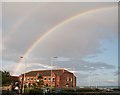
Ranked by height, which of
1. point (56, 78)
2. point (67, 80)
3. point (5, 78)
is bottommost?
point (67, 80)

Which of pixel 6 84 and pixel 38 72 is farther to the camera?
pixel 38 72

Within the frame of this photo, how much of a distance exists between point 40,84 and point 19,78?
33.1 meters

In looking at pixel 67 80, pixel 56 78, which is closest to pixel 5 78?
pixel 56 78

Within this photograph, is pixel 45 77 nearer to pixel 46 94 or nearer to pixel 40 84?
pixel 40 84

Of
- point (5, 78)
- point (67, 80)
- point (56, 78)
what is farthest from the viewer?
point (67, 80)

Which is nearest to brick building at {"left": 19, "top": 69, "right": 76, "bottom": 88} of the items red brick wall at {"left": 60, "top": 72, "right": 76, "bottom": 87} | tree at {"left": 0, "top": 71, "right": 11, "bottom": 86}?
red brick wall at {"left": 60, "top": 72, "right": 76, "bottom": 87}

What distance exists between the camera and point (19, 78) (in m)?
112

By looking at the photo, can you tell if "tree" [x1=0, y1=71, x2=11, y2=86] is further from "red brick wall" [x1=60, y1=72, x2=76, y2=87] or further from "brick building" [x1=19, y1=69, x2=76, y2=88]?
"red brick wall" [x1=60, y1=72, x2=76, y2=87]

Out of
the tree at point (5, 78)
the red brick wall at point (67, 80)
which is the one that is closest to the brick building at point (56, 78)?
the red brick wall at point (67, 80)

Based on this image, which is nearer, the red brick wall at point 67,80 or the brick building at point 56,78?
the brick building at point 56,78

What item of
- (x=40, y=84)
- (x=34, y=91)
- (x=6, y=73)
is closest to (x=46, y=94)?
(x=34, y=91)

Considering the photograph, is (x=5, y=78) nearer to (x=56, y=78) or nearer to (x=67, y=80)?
(x=56, y=78)

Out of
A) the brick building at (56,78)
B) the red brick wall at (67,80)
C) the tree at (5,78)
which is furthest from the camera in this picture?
the red brick wall at (67,80)

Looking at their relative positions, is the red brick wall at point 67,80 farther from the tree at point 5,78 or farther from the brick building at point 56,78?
the tree at point 5,78
